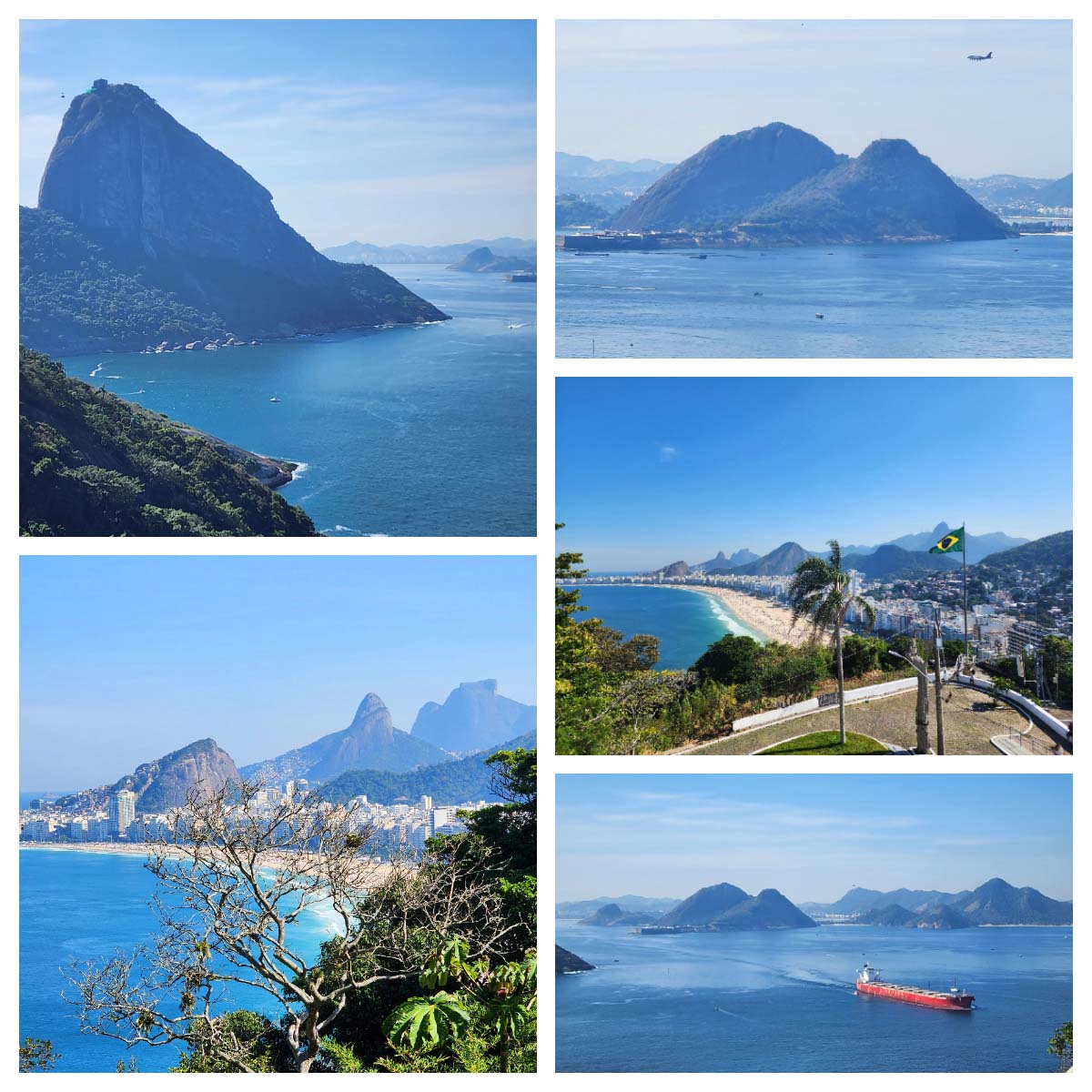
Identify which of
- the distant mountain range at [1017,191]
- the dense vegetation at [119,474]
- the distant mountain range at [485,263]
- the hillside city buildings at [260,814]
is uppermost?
the distant mountain range at [1017,191]

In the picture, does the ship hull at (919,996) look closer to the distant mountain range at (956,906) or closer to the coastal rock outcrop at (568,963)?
the distant mountain range at (956,906)

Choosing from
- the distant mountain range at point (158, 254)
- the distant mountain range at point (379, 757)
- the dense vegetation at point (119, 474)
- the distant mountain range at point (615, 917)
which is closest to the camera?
the distant mountain range at point (615, 917)

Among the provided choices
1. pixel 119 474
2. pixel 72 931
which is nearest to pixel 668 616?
pixel 119 474

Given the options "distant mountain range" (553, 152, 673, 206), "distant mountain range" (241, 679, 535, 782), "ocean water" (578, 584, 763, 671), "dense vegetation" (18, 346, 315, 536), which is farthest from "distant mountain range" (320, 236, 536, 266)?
"distant mountain range" (241, 679, 535, 782)

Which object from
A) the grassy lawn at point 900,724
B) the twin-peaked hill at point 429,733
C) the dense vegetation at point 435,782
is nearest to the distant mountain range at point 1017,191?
the grassy lawn at point 900,724

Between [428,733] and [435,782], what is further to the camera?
[435,782]

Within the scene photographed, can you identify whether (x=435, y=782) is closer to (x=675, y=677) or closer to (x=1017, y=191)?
(x=675, y=677)

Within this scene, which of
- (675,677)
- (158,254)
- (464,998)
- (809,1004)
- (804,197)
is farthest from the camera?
(158,254)
